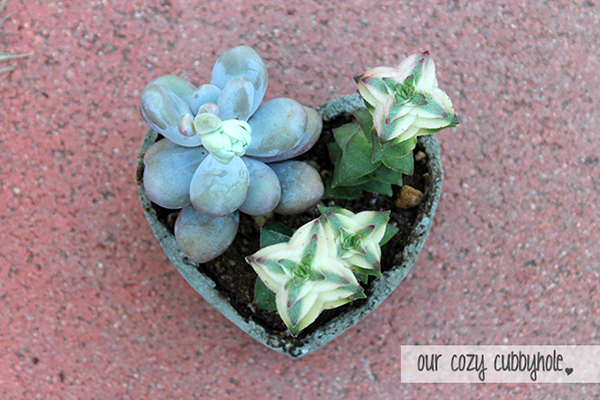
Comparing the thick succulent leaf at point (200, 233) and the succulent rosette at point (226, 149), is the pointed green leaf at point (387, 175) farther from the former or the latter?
the thick succulent leaf at point (200, 233)

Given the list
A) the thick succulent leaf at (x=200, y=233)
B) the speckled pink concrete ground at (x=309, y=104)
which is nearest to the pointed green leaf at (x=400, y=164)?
the thick succulent leaf at (x=200, y=233)

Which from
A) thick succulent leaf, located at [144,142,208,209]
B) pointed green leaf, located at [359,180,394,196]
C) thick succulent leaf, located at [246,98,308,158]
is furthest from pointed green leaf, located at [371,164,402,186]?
thick succulent leaf, located at [144,142,208,209]

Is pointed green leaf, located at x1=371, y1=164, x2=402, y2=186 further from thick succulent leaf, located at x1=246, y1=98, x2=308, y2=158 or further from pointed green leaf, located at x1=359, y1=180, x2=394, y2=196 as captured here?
thick succulent leaf, located at x1=246, y1=98, x2=308, y2=158

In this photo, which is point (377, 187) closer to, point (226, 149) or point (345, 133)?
point (345, 133)

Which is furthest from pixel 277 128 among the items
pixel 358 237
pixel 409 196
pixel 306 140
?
pixel 409 196

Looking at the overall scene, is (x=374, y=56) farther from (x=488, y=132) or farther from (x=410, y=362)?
(x=410, y=362)

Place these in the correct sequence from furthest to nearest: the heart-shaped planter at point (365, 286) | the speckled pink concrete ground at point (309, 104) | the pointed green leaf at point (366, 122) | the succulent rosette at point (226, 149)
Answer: the speckled pink concrete ground at point (309, 104)
the heart-shaped planter at point (365, 286)
the pointed green leaf at point (366, 122)
the succulent rosette at point (226, 149)
